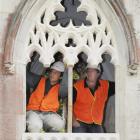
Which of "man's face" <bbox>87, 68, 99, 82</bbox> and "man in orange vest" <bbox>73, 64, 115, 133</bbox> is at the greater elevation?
"man's face" <bbox>87, 68, 99, 82</bbox>

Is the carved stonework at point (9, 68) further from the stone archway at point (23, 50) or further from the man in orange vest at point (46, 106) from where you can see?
the man in orange vest at point (46, 106)

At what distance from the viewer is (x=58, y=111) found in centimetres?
1728

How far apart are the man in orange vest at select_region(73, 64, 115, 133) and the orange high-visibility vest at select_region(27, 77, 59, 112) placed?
0.27 m

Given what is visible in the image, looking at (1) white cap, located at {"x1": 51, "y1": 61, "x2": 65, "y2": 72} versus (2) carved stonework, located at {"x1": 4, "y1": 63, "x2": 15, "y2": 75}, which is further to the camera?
(1) white cap, located at {"x1": 51, "y1": 61, "x2": 65, "y2": 72}

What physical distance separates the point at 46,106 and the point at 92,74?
0.73 metres

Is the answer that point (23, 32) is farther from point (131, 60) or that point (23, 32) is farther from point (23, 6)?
point (131, 60)

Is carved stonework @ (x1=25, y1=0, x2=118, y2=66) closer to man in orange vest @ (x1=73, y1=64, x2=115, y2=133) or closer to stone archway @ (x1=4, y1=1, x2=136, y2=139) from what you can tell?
stone archway @ (x1=4, y1=1, x2=136, y2=139)

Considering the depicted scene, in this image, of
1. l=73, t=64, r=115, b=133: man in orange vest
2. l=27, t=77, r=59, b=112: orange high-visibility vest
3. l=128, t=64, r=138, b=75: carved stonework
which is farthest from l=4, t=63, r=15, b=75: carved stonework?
l=128, t=64, r=138, b=75: carved stonework

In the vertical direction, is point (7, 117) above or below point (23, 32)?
below

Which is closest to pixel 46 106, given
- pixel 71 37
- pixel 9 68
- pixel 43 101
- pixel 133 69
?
pixel 43 101

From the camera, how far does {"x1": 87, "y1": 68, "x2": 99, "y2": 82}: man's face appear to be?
1741cm

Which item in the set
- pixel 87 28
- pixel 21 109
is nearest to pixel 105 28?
pixel 87 28

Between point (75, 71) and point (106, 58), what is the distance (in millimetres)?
468

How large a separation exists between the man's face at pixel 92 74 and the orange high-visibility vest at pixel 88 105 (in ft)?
0.41
